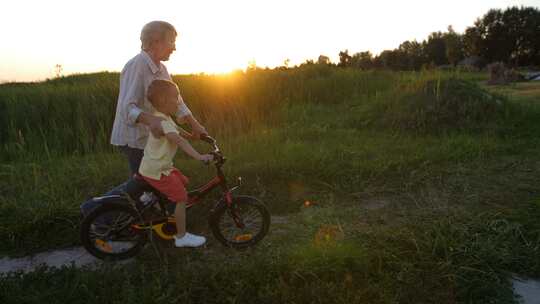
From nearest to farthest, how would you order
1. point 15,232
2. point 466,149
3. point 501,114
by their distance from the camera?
point 15,232
point 466,149
point 501,114

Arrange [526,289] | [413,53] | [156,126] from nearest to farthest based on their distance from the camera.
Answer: [526,289] → [156,126] → [413,53]

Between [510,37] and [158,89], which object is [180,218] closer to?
[158,89]

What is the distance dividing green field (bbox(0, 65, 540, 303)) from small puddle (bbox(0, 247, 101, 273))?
0.13 meters

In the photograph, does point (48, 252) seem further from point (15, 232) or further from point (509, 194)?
point (509, 194)

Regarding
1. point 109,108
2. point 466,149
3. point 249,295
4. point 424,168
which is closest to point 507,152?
point 466,149

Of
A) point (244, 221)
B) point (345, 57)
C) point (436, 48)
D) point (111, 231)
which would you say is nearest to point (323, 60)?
point (345, 57)

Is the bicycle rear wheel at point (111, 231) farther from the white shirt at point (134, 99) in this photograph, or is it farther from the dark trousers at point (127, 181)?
the white shirt at point (134, 99)

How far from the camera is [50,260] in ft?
12.0

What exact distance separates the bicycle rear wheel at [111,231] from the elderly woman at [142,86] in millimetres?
513

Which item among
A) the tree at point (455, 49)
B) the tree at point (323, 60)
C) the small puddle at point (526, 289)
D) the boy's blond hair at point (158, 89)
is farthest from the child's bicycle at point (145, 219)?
the tree at point (455, 49)

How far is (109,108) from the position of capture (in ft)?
26.8

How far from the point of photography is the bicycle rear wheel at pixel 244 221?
141 inches

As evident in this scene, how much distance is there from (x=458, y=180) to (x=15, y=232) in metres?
4.77

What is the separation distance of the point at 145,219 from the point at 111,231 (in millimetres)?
289
